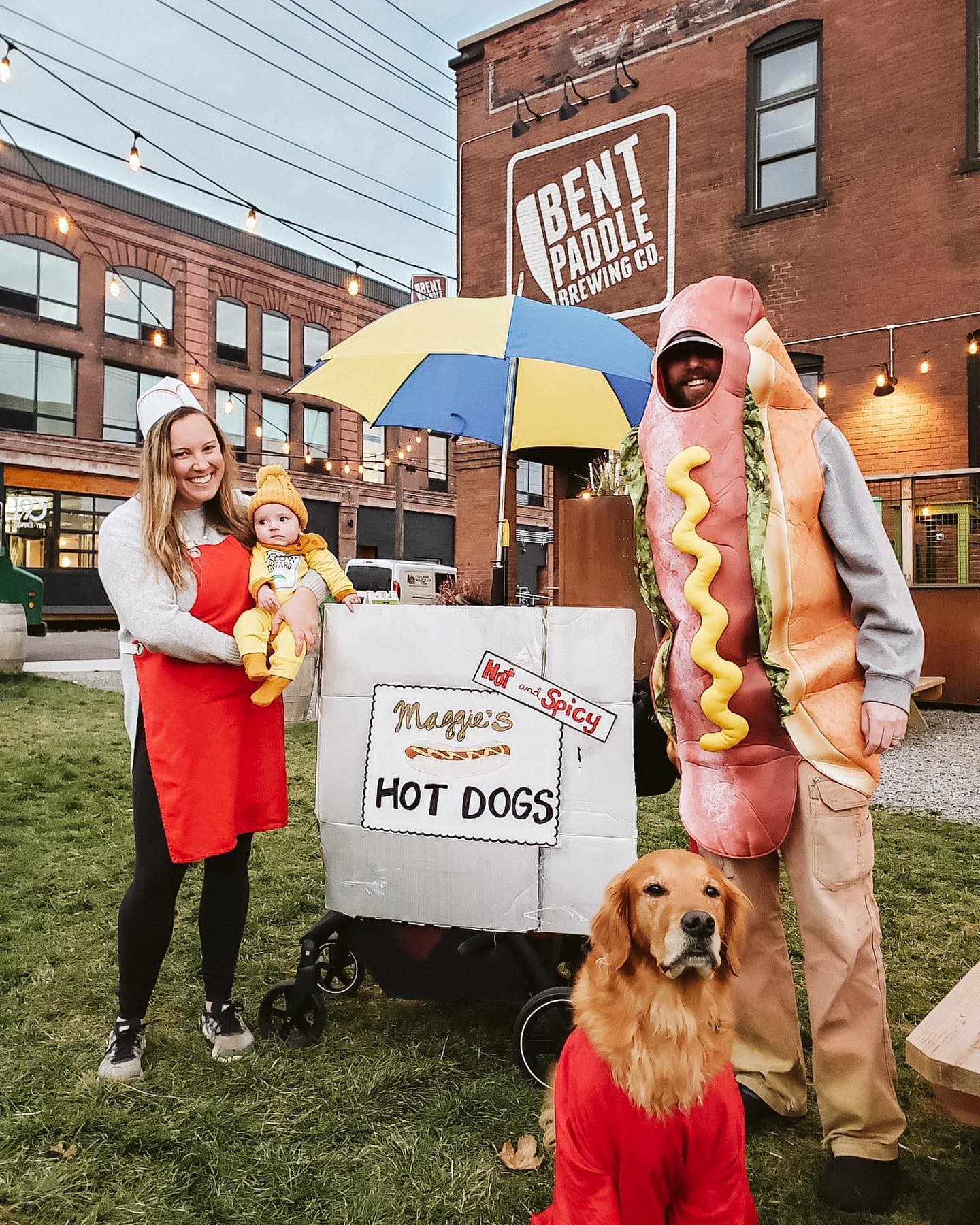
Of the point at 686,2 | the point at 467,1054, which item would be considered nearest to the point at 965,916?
the point at 467,1054

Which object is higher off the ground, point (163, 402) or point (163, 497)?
point (163, 402)

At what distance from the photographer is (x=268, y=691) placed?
7.68 feet

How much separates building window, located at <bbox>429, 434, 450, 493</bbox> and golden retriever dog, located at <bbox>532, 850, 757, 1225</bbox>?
31.2 metres

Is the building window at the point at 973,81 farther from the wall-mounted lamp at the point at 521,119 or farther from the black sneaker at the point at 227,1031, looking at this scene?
the black sneaker at the point at 227,1031

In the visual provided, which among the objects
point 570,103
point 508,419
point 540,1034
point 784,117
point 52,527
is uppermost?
point 570,103

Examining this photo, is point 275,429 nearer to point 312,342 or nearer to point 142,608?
point 312,342

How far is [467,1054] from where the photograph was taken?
2531mm

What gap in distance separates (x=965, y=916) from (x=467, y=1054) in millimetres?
2389

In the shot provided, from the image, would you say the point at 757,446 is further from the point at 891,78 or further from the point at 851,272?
the point at 891,78

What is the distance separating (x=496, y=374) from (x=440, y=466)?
96.3 ft

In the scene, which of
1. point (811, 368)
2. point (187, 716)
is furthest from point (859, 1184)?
point (811, 368)

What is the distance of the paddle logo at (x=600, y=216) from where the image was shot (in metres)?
11.9

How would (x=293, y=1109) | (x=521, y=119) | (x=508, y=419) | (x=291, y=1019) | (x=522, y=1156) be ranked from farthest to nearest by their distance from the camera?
(x=521, y=119), (x=508, y=419), (x=291, y=1019), (x=293, y=1109), (x=522, y=1156)

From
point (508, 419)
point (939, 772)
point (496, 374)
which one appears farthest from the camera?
point (939, 772)
